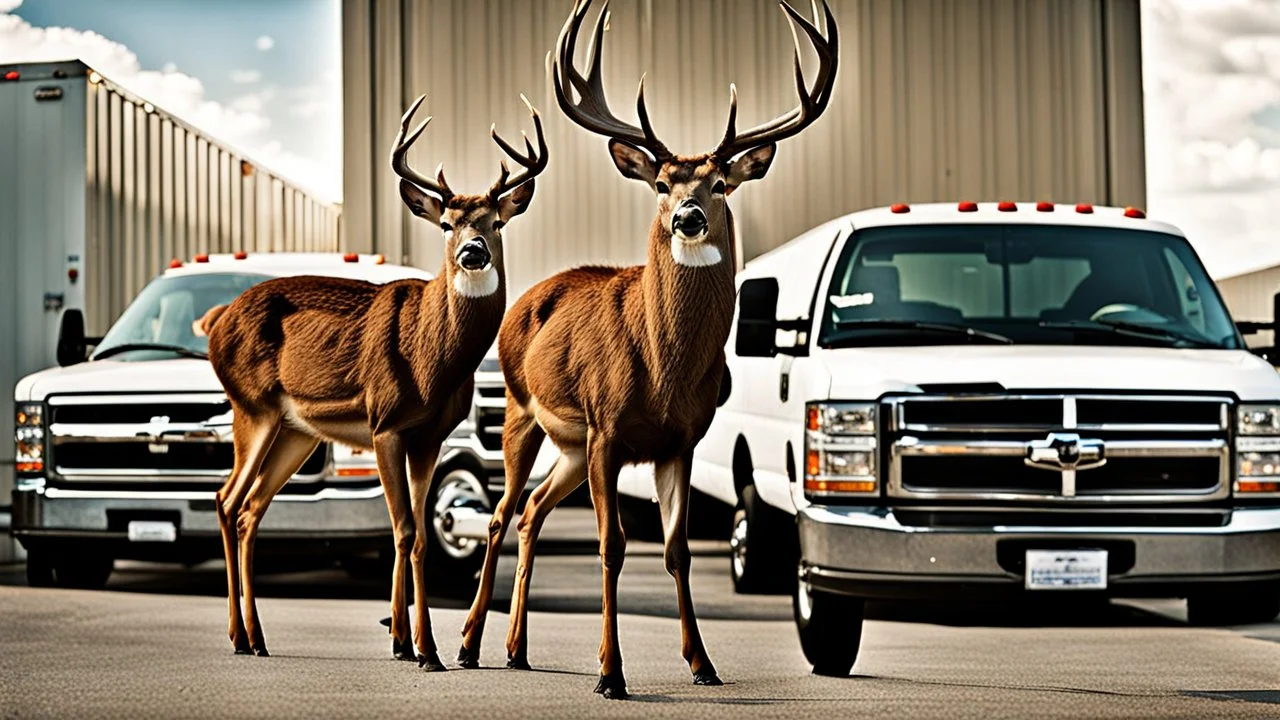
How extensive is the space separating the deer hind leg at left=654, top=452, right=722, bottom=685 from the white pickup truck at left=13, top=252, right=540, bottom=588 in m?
4.63

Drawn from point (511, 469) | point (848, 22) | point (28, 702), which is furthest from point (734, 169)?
point (848, 22)

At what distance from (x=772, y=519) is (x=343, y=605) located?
279cm

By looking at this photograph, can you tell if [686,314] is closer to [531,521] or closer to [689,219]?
[689,219]

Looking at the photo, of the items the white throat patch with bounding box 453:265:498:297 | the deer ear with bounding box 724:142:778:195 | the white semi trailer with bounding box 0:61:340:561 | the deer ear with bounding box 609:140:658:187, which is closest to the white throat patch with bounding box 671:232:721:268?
the deer ear with bounding box 724:142:778:195

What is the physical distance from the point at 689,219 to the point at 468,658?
219 cm

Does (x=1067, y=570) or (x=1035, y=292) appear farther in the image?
(x=1035, y=292)

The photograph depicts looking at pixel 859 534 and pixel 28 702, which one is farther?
pixel 859 534

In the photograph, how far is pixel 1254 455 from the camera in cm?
905

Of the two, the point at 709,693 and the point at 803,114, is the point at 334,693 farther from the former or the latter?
the point at 803,114

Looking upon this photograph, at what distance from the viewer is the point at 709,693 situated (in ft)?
27.0

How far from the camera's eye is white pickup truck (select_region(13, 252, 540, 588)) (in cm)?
1241


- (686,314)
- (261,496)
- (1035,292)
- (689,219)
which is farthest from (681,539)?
(1035,292)

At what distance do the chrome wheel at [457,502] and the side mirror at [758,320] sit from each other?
13.9 feet

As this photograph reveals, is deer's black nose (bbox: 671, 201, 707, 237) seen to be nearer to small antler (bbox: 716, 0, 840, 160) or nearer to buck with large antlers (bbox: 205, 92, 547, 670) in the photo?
small antler (bbox: 716, 0, 840, 160)
